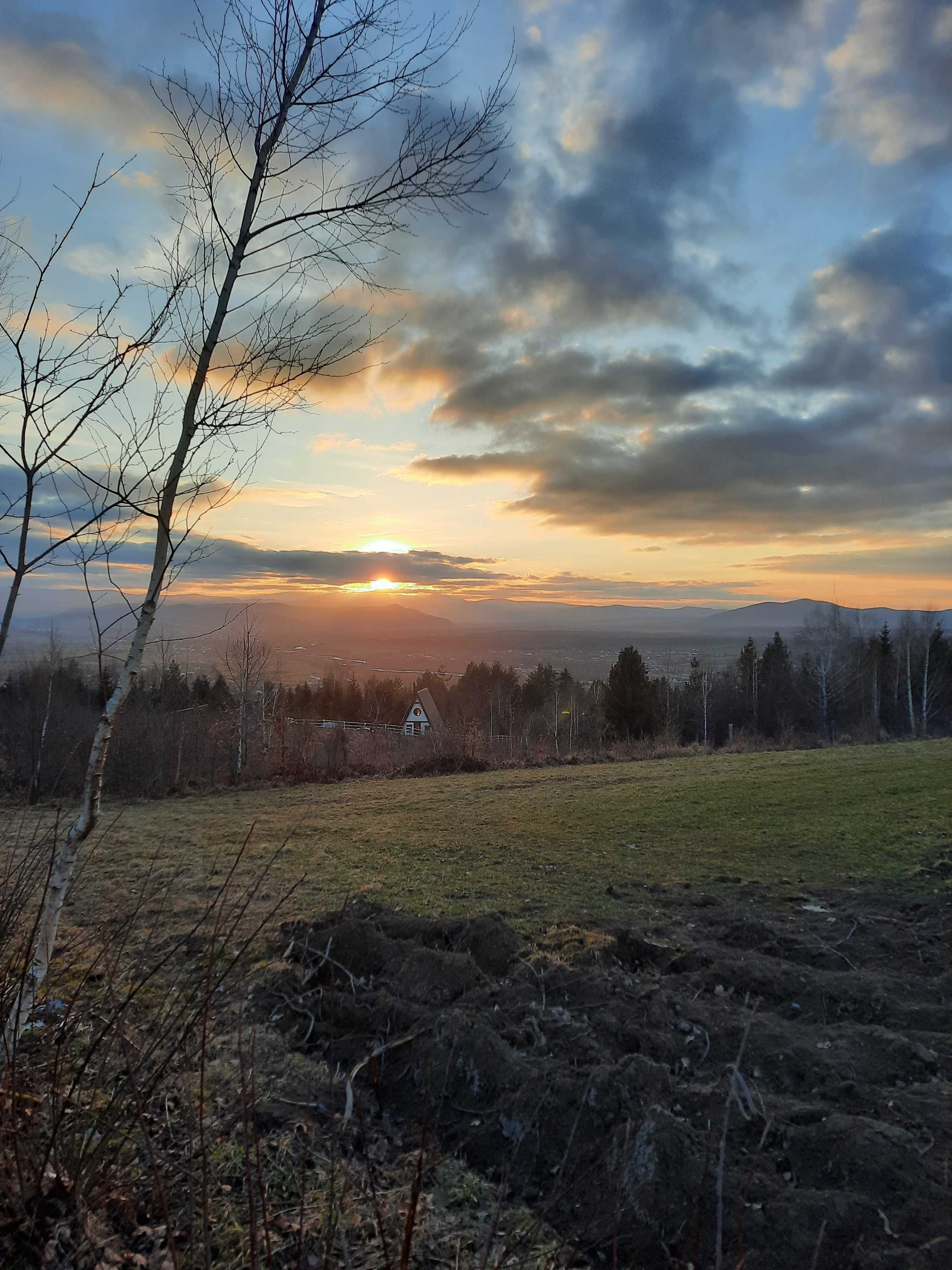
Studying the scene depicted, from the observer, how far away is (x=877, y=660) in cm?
4347

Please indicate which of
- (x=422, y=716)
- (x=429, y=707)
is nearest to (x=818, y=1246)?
(x=422, y=716)

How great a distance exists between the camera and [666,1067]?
10.6 feet

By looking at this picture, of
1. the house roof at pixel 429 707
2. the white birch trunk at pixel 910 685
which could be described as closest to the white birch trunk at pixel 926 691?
the white birch trunk at pixel 910 685

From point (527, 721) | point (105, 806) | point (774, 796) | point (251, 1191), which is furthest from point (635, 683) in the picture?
point (251, 1191)

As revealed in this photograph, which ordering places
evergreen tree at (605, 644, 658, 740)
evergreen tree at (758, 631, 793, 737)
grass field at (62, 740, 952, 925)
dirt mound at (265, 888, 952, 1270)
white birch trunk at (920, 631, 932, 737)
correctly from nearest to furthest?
dirt mound at (265, 888, 952, 1270), grass field at (62, 740, 952, 925), white birch trunk at (920, 631, 932, 737), evergreen tree at (605, 644, 658, 740), evergreen tree at (758, 631, 793, 737)

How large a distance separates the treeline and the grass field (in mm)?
1387

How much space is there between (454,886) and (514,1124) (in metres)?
4.18

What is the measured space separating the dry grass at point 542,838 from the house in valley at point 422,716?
24.7 m

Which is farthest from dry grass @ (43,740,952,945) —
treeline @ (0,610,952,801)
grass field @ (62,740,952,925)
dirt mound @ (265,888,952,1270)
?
treeline @ (0,610,952,801)

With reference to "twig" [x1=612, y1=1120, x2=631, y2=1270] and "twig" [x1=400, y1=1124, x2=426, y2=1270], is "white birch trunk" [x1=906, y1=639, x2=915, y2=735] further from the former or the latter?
"twig" [x1=400, y1=1124, x2=426, y2=1270]

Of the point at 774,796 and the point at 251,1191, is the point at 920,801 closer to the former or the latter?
the point at 774,796

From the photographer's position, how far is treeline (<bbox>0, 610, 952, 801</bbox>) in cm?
1847

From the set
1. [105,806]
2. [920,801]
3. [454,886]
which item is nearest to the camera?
[454,886]

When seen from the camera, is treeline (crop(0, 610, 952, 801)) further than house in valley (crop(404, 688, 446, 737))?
No
